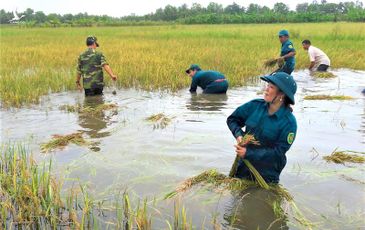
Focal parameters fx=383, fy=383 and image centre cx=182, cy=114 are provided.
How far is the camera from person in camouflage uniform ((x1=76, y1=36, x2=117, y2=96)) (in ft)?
23.9

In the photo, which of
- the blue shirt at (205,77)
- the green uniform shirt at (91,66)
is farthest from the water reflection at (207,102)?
the green uniform shirt at (91,66)

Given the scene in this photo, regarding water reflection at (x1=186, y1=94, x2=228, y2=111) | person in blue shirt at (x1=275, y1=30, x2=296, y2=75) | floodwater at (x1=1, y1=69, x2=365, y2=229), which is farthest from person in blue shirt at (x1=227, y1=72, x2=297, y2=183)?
person in blue shirt at (x1=275, y1=30, x2=296, y2=75)

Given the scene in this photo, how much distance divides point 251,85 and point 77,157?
573 cm

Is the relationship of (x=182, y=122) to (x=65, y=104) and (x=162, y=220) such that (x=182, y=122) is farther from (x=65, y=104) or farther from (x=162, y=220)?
(x=162, y=220)

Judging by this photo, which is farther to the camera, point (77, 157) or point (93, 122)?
point (93, 122)

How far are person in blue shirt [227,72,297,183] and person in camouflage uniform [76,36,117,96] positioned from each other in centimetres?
441

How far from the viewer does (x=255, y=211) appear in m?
3.17

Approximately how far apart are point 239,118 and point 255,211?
79 centimetres

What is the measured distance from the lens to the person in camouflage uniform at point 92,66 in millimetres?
7273

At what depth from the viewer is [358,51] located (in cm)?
1452

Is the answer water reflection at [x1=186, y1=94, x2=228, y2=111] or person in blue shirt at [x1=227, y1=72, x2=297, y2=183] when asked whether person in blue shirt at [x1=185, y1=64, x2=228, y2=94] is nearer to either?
water reflection at [x1=186, y1=94, x2=228, y2=111]

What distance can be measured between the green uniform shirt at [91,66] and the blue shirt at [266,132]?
4629mm

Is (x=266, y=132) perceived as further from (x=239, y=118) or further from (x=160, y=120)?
(x=160, y=120)

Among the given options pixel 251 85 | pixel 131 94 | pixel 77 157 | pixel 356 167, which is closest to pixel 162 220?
pixel 77 157
